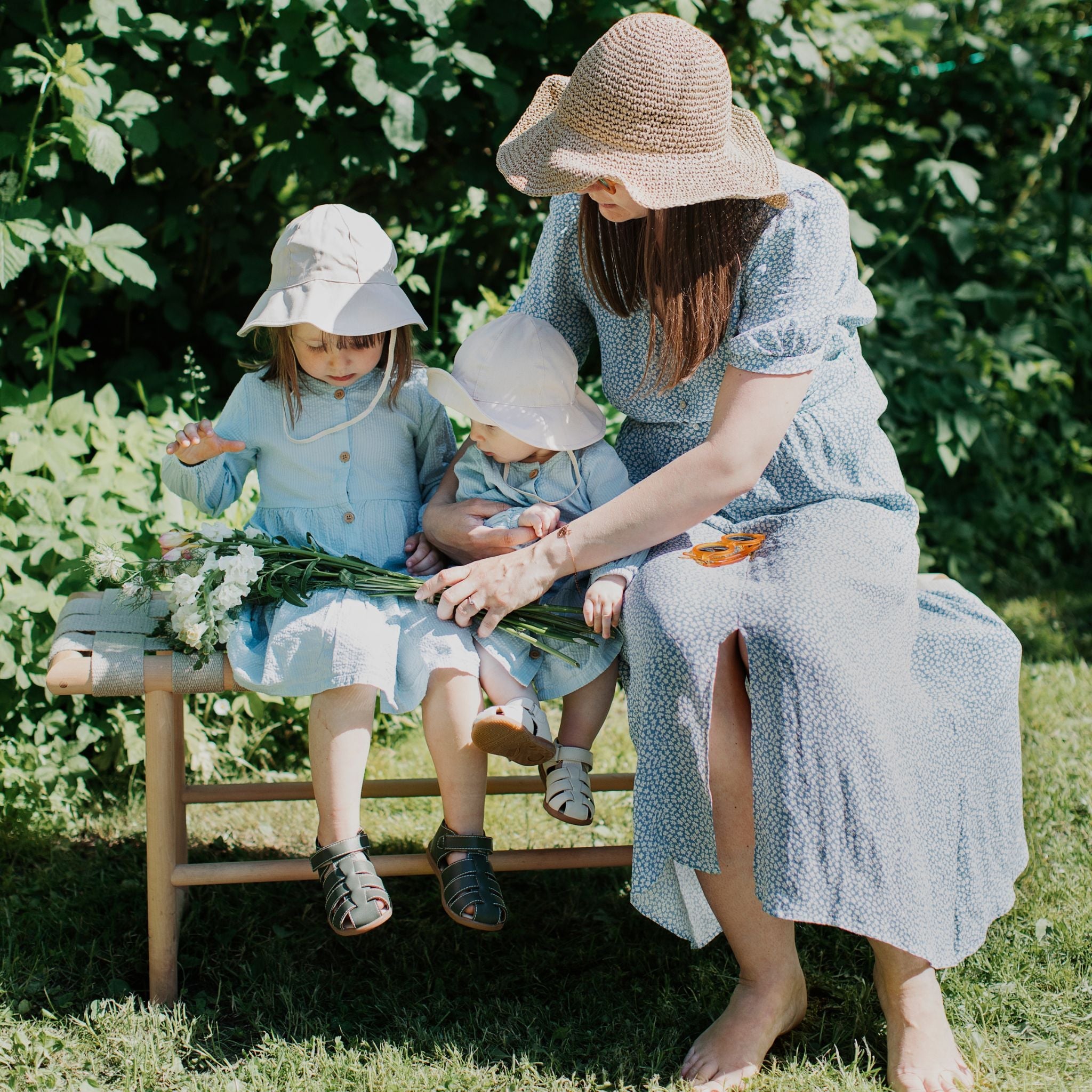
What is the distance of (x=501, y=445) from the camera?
86.0 inches

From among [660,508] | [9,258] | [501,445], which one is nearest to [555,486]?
[501,445]

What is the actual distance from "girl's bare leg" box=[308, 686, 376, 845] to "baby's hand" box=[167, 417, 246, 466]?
19.8 inches

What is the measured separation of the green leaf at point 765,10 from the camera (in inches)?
129

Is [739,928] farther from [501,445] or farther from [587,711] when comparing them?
[501,445]

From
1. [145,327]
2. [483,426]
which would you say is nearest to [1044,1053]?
[483,426]

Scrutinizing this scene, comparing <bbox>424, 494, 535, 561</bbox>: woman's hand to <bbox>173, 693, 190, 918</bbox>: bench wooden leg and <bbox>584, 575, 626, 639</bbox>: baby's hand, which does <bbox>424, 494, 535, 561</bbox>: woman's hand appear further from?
<bbox>173, 693, 190, 918</bbox>: bench wooden leg

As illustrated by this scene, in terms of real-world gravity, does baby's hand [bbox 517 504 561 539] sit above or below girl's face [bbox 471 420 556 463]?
below

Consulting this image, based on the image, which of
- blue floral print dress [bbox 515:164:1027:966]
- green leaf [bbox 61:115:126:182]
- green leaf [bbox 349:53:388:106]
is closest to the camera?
blue floral print dress [bbox 515:164:1027:966]

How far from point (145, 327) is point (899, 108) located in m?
2.66

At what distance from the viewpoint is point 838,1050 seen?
2.03 metres

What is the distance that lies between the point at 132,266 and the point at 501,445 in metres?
1.30

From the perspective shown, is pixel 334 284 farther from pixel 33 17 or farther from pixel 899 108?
pixel 899 108

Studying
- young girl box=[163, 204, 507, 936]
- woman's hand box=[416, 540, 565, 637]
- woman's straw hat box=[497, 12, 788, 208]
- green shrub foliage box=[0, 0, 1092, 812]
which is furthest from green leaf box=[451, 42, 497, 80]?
woman's hand box=[416, 540, 565, 637]

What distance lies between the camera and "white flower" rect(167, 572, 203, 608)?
204 cm
